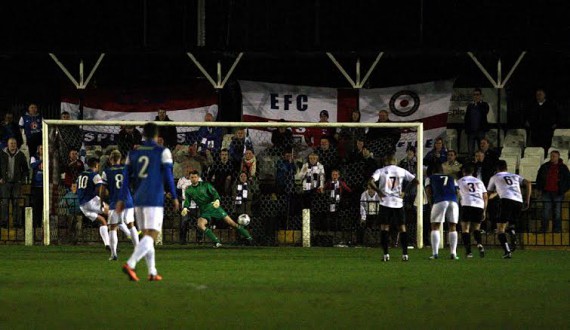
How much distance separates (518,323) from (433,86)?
66.9ft

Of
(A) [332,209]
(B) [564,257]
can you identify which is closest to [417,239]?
(A) [332,209]

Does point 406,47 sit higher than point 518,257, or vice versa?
point 406,47

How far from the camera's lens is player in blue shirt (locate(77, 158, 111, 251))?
2401cm

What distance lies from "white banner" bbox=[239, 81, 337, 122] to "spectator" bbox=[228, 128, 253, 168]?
6.43ft

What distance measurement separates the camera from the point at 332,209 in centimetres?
2802

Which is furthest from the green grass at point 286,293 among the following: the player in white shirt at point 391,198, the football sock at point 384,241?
the player in white shirt at point 391,198

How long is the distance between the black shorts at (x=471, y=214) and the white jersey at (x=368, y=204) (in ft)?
15.1

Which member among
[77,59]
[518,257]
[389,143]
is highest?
[77,59]

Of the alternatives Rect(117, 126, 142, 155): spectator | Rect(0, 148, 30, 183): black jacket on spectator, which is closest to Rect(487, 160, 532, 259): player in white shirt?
Rect(117, 126, 142, 155): spectator

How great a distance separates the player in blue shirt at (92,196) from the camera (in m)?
24.0

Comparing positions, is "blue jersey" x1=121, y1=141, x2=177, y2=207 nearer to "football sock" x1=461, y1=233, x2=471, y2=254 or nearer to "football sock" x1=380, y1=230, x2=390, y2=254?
"football sock" x1=380, y1=230, x2=390, y2=254

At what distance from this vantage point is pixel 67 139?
28.7 m

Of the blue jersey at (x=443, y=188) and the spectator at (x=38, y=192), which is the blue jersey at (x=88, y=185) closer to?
the spectator at (x=38, y=192)

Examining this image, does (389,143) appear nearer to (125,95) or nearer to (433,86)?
(433,86)
